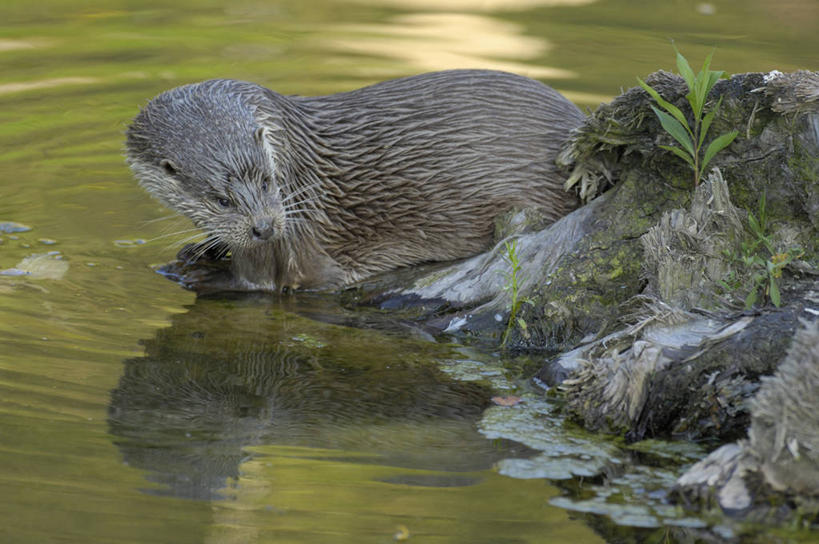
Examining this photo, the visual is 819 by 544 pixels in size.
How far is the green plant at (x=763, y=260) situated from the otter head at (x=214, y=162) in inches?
82.7

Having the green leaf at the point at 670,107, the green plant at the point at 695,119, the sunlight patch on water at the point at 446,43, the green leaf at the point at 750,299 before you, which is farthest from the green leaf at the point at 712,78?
the sunlight patch on water at the point at 446,43

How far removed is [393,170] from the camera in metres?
5.44

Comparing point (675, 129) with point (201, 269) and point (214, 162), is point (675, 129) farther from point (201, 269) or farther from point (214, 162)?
point (201, 269)

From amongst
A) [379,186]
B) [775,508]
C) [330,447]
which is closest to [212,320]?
[379,186]

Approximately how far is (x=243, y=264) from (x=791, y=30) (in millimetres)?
6297

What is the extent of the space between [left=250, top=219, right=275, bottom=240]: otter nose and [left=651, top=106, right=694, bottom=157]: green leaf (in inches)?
70.8

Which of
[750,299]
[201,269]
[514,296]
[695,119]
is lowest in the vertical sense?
[201,269]

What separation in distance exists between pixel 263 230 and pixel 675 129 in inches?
74.4

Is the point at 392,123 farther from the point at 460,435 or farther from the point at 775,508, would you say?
the point at 775,508

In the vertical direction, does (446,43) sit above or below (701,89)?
below

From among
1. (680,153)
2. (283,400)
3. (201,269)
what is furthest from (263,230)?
(680,153)

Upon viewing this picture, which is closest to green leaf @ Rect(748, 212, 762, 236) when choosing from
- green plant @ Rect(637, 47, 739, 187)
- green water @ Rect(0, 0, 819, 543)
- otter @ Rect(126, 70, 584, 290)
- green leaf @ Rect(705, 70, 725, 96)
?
green plant @ Rect(637, 47, 739, 187)

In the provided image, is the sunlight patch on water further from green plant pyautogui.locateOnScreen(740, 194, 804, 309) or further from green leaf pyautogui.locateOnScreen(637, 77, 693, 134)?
green plant pyautogui.locateOnScreen(740, 194, 804, 309)

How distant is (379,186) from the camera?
5457 millimetres
